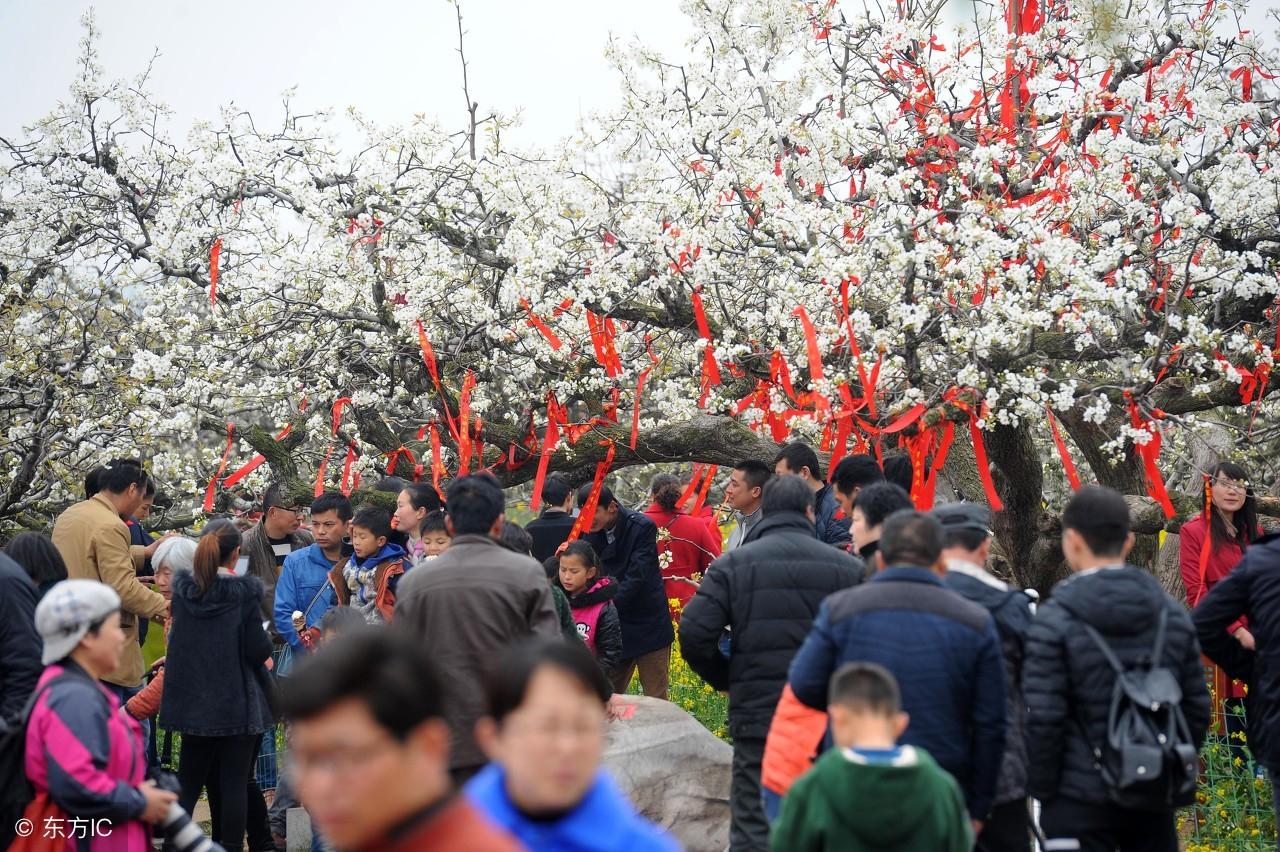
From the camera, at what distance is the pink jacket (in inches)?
152

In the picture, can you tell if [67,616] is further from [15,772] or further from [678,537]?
[678,537]

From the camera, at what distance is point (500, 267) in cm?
862

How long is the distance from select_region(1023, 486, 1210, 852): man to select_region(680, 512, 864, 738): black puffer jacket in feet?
3.36

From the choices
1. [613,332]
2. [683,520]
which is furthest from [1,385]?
[683,520]

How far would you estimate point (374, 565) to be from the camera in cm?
628

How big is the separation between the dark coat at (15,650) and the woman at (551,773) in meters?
3.06

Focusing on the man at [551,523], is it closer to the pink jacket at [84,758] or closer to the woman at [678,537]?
the woman at [678,537]

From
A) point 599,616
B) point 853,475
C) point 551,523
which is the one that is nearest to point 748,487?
point 853,475

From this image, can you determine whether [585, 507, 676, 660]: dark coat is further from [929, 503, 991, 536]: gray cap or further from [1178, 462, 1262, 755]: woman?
[929, 503, 991, 536]: gray cap

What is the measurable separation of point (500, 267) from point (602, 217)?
89cm

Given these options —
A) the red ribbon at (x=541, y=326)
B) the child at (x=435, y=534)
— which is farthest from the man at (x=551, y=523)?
the child at (x=435, y=534)

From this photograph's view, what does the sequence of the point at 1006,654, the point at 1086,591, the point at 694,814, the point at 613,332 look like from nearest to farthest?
the point at 1086,591 < the point at 1006,654 < the point at 694,814 < the point at 613,332

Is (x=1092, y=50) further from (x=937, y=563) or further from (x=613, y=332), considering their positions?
(x=937, y=563)

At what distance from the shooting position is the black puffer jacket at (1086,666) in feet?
12.6
